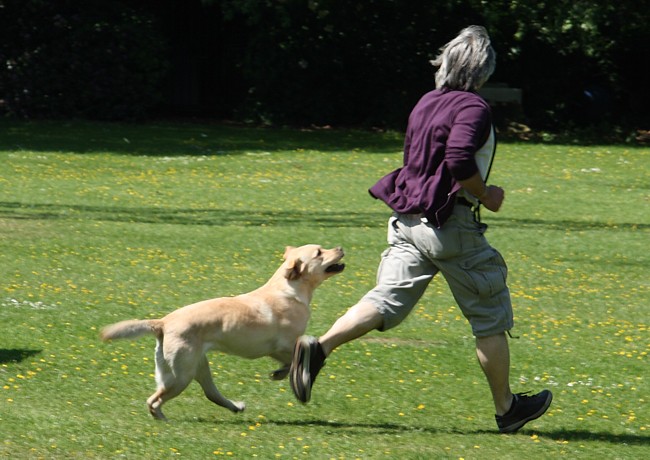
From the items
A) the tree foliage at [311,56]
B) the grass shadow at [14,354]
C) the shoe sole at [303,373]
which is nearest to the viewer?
the shoe sole at [303,373]

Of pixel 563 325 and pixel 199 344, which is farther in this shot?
pixel 563 325

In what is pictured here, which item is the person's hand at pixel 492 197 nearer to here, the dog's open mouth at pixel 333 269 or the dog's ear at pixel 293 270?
the dog's open mouth at pixel 333 269

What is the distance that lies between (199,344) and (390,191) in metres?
1.25

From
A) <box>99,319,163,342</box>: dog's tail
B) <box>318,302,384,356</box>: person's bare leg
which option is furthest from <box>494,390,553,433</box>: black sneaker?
<box>99,319,163,342</box>: dog's tail

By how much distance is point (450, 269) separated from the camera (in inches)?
228

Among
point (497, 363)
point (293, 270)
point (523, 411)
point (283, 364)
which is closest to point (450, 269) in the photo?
point (497, 363)

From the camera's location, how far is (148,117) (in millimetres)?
27391

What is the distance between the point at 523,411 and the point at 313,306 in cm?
355

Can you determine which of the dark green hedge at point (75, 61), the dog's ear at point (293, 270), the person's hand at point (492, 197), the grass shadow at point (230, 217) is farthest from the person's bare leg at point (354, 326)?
the dark green hedge at point (75, 61)

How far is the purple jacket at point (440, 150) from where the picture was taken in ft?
18.1

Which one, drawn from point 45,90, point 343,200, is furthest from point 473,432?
point 45,90

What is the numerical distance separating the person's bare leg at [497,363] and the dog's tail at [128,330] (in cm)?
165

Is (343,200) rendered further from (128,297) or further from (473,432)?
(473,432)

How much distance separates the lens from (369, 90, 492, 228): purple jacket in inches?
217
